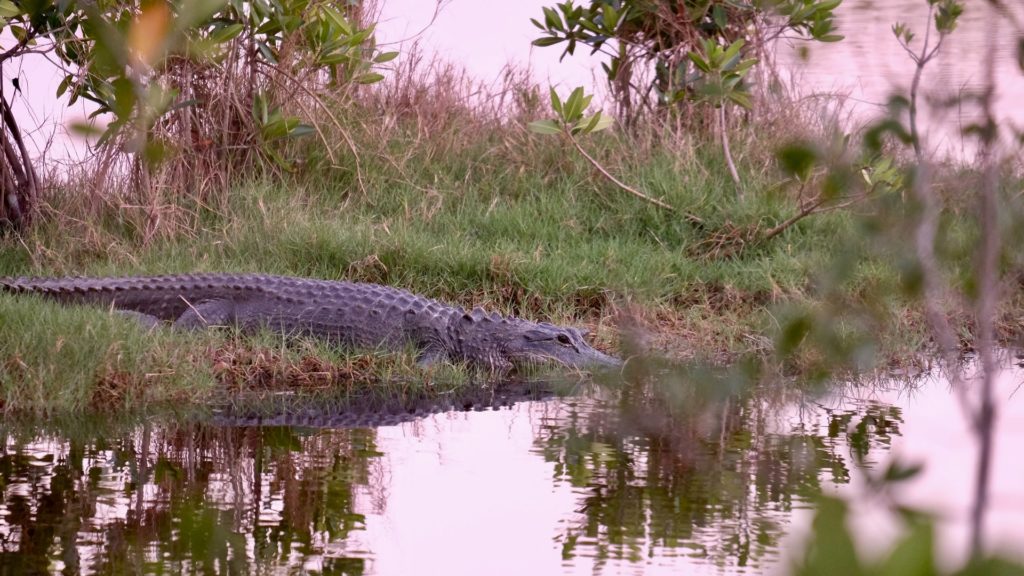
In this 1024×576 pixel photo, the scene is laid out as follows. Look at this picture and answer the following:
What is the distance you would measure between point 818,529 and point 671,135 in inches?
316

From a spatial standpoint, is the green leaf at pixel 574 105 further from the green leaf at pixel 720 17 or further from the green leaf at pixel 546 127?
the green leaf at pixel 720 17

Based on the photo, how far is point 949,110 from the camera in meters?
1.62

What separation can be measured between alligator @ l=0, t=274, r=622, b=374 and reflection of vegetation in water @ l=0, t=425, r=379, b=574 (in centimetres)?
150

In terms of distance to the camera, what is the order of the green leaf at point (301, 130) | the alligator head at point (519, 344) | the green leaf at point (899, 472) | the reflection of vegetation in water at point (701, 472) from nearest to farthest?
the green leaf at point (899, 472) → the reflection of vegetation in water at point (701, 472) → the alligator head at point (519, 344) → the green leaf at point (301, 130)

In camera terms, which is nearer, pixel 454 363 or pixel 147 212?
pixel 454 363

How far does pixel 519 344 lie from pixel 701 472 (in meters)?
2.19

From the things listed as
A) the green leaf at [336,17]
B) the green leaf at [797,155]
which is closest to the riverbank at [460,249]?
the green leaf at [336,17]

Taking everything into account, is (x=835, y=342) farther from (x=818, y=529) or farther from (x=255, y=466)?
(x=255, y=466)

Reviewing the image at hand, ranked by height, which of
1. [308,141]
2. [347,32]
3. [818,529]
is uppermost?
[347,32]

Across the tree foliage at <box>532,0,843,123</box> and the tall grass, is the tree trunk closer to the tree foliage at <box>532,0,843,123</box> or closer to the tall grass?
the tall grass

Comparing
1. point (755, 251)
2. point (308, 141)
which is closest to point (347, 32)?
point (308, 141)

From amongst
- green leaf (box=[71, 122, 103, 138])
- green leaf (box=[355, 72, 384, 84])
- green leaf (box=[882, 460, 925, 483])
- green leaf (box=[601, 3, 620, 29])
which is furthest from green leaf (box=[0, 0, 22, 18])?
green leaf (box=[882, 460, 925, 483])

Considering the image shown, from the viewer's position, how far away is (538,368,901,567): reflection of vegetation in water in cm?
312

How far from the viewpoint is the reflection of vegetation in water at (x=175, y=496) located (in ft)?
9.77
